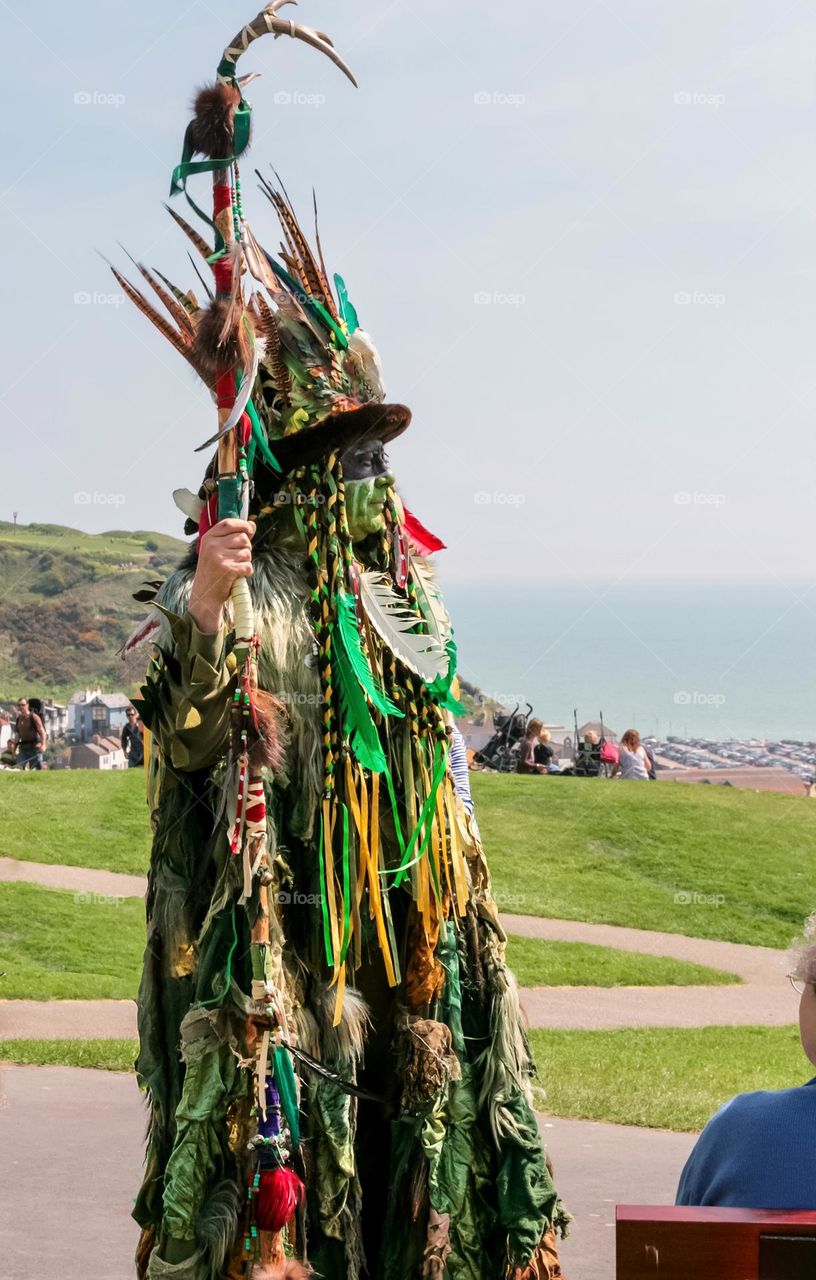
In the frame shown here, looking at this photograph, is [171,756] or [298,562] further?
[298,562]

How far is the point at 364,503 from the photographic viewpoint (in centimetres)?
→ 348

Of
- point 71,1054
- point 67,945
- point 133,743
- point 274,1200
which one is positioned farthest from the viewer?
point 133,743

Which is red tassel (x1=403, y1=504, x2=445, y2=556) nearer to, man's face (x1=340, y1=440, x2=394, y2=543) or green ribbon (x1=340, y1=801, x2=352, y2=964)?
man's face (x1=340, y1=440, x2=394, y2=543)

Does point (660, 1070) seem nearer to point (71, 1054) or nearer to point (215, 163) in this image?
point (71, 1054)

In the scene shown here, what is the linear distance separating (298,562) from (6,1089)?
4406mm

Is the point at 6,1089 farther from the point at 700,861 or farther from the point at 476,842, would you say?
the point at 700,861

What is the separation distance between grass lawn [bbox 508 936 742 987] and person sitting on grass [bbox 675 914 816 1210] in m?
8.64

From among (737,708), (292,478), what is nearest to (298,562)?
(292,478)

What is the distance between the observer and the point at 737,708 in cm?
7438

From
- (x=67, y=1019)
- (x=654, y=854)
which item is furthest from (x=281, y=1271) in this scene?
(x=654, y=854)

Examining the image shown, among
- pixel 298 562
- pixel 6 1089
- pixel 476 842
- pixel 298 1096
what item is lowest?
pixel 6 1089

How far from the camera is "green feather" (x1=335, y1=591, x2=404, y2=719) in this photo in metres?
3.33

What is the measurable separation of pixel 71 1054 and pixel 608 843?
793 centimetres

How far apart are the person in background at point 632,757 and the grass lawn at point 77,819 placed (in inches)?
202
